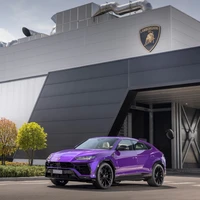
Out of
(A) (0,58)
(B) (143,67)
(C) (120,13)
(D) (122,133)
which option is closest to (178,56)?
(B) (143,67)

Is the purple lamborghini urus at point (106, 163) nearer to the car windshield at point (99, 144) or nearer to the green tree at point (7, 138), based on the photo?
the car windshield at point (99, 144)

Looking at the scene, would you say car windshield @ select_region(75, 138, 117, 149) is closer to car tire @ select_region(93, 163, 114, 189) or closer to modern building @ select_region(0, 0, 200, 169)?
car tire @ select_region(93, 163, 114, 189)

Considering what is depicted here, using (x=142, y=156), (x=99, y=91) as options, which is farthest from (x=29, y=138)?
(x=142, y=156)

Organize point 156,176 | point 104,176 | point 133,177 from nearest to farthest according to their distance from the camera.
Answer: point 104,176 → point 133,177 → point 156,176

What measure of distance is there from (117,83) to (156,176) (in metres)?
13.7

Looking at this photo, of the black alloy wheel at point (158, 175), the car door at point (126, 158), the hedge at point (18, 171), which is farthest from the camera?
the hedge at point (18, 171)

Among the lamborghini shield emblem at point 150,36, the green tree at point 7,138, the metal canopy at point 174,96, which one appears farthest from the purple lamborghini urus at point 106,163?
the lamborghini shield emblem at point 150,36

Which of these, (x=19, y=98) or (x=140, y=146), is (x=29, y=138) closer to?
(x=19, y=98)

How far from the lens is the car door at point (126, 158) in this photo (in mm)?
11695

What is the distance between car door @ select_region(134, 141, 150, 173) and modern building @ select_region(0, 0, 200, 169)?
10844 mm

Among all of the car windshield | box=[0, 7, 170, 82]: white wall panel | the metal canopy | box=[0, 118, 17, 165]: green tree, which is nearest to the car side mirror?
the car windshield

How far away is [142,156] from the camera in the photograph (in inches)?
494

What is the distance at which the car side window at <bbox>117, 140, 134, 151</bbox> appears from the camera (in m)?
12.0

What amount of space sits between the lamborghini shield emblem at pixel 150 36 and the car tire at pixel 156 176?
23384mm
